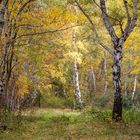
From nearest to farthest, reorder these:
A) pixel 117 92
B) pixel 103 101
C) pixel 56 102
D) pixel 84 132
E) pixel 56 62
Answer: pixel 84 132 → pixel 117 92 → pixel 56 62 → pixel 103 101 → pixel 56 102

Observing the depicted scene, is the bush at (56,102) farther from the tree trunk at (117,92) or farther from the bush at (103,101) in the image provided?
the tree trunk at (117,92)

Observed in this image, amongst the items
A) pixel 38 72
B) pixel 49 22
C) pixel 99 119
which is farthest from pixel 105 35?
pixel 99 119

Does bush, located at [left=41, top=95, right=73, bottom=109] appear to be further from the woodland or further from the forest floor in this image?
the forest floor

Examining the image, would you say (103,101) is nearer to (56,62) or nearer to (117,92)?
(56,62)

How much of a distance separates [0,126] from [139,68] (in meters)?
21.3

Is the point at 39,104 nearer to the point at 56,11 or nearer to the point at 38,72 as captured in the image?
the point at 38,72

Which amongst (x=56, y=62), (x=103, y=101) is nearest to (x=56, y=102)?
(x=103, y=101)

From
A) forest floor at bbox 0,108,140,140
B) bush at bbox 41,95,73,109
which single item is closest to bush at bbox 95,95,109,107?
bush at bbox 41,95,73,109

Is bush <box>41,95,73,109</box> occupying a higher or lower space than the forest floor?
higher

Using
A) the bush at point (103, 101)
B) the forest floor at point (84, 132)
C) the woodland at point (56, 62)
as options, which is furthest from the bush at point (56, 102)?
the forest floor at point (84, 132)

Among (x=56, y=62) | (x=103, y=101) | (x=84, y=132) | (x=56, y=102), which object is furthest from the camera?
(x=56, y=102)

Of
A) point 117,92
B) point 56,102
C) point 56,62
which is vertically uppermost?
point 56,62

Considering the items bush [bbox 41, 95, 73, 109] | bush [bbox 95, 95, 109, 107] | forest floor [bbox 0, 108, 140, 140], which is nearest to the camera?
forest floor [bbox 0, 108, 140, 140]

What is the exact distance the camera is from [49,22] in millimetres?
18328
